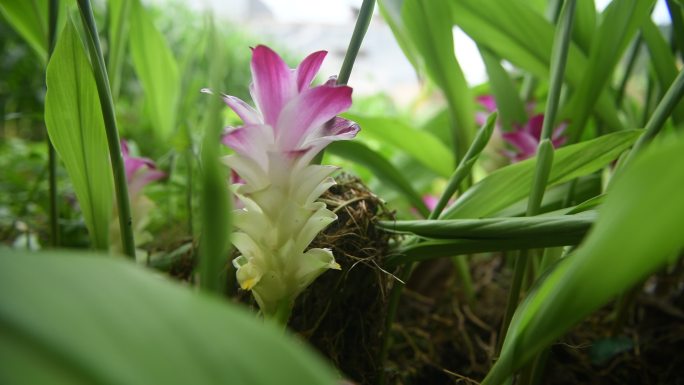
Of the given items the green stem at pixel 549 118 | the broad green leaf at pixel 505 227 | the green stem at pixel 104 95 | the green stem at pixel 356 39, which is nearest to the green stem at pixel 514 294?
the green stem at pixel 549 118

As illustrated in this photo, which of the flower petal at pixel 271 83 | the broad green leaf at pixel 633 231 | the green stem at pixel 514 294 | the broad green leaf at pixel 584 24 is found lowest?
the green stem at pixel 514 294

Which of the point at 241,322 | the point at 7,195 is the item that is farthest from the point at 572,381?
the point at 7,195

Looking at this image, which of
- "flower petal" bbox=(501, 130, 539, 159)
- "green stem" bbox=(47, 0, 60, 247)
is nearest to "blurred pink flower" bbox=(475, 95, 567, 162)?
"flower petal" bbox=(501, 130, 539, 159)

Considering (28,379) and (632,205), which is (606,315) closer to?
(632,205)

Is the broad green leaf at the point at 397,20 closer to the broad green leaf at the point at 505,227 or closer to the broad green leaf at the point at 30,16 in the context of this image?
the broad green leaf at the point at 505,227

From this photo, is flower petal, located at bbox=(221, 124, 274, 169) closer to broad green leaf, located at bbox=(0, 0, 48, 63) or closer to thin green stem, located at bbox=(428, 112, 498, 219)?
thin green stem, located at bbox=(428, 112, 498, 219)

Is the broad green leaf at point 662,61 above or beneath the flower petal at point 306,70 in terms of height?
above
